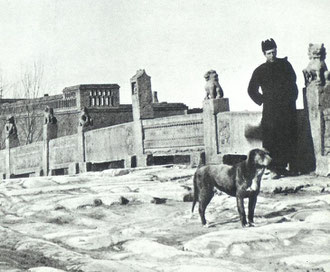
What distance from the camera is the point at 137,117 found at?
64.7ft

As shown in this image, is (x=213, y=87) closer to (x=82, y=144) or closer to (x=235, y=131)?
(x=235, y=131)

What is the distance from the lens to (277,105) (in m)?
12.6

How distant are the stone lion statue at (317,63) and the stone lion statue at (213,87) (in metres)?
3.64

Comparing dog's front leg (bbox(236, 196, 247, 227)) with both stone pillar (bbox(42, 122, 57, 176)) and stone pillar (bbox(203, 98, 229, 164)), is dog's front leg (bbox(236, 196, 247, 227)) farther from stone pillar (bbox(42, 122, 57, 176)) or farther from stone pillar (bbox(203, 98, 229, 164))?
stone pillar (bbox(42, 122, 57, 176))

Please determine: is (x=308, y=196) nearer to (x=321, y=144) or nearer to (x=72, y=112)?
(x=321, y=144)

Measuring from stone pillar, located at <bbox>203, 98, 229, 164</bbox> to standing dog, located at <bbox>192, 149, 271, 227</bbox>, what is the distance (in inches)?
282

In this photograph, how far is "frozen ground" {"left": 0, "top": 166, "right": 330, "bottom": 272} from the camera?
689 centimetres

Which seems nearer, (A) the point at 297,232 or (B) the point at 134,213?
(A) the point at 297,232

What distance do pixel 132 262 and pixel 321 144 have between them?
6538 mm

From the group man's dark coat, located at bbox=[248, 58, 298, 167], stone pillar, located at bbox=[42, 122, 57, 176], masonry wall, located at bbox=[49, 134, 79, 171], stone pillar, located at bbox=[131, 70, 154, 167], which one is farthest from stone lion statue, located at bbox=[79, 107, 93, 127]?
man's dark coat, located at bbox=[248, 58, 298, 167]

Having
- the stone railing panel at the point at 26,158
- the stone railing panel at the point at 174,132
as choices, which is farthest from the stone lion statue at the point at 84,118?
the stone railing panel at the point at 174,132

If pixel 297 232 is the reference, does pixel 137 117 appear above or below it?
above

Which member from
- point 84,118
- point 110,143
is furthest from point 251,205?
point 84,118

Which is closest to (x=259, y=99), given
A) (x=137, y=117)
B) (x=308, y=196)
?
(x=308, y=196)
